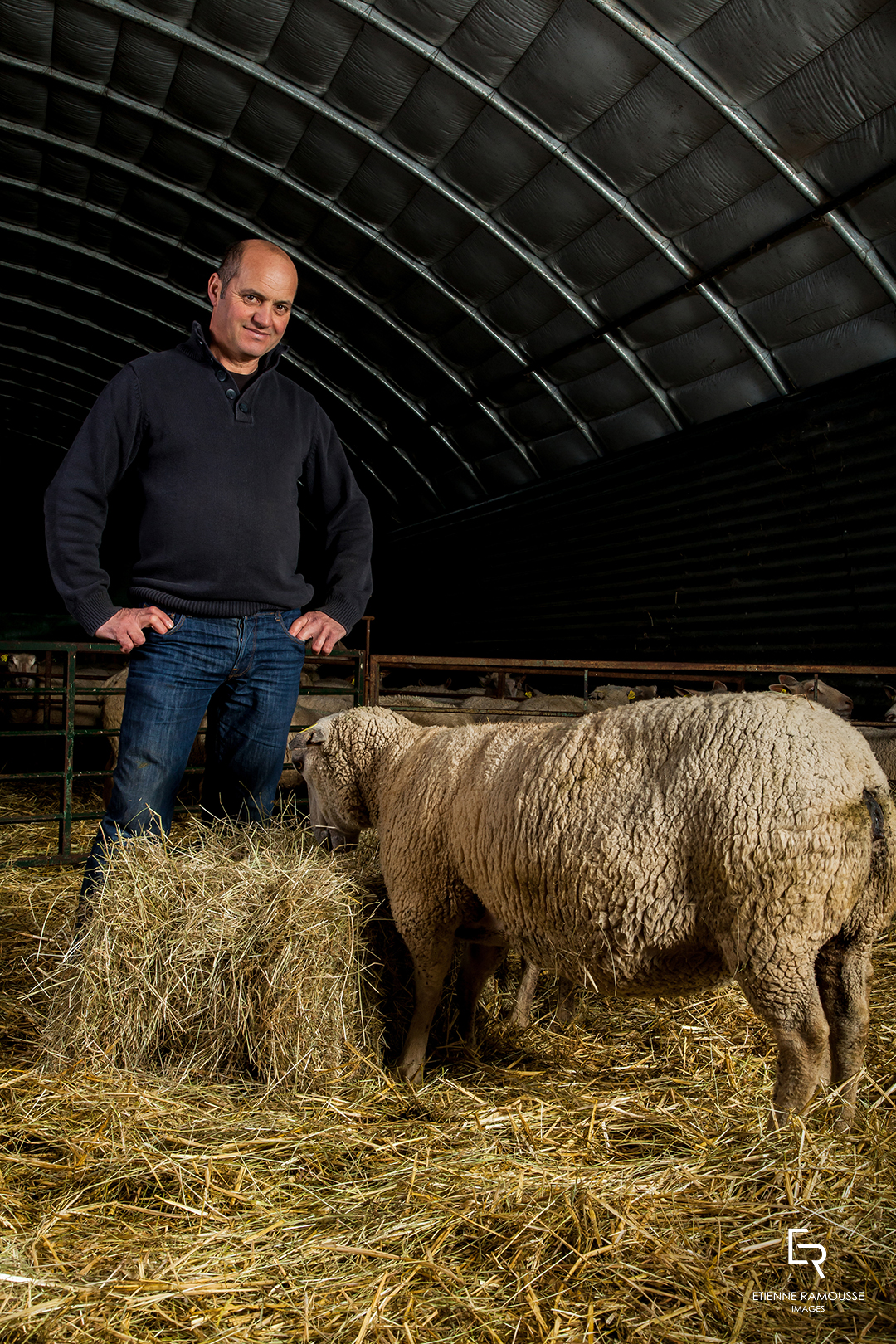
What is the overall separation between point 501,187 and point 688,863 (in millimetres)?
7384

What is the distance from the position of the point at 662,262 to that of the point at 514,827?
6724 mm

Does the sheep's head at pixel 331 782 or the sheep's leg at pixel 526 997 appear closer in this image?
the sheep's leg at pixel 526 997

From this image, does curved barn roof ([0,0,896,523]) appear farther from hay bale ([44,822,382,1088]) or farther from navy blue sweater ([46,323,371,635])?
hay bale ([44,822,382,1088])

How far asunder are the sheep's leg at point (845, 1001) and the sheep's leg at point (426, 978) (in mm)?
1043

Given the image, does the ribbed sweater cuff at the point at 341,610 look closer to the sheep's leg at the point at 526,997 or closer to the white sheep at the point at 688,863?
the white sheep at the point at 688,863

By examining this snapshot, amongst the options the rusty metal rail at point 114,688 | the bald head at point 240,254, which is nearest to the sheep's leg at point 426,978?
Result: the rusty metal rail at point 114,688

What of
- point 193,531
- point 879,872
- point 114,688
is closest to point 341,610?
point 193,531

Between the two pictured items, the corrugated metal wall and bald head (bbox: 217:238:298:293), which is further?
the corrugated metal wall

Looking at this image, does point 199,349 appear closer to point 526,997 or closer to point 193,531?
point 193,531

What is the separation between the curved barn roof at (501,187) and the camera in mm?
6059

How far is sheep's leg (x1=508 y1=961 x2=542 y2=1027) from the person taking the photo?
3.09 meters

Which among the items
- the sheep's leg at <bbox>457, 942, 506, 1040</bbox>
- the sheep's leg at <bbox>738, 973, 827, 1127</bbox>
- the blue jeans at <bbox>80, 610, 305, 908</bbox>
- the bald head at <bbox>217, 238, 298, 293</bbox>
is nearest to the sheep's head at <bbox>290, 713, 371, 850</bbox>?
the blue jeans at <bbox>80, 610, 305, 908</bbox>

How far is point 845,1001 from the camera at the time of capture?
7.42ft

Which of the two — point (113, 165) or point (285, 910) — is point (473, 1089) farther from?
point (113, 165)
